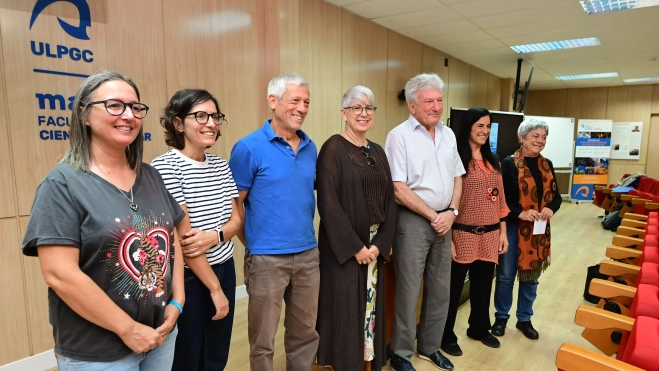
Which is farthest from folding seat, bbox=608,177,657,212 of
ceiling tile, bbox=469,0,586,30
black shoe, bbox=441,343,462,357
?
black shoe, bbox=441,343,462,357

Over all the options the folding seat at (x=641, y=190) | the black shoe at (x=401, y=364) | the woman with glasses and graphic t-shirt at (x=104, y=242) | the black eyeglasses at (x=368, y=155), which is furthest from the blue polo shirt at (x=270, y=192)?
the folding seat at (x=641, y=190)

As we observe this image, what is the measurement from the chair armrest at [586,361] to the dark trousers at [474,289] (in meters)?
1.44

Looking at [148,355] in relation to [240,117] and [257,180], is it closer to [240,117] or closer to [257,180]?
[257,180]

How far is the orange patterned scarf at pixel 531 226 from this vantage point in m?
2.75

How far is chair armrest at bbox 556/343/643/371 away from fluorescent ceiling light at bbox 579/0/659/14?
4.40m

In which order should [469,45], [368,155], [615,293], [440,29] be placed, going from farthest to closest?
[469,45]
[440,29]
[368,155]
[615,293]

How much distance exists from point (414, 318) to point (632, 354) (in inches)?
52.2

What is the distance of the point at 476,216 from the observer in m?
2.54

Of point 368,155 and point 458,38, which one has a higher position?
point 458,38

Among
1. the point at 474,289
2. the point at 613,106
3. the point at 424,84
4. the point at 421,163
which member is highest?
the point at 613,106

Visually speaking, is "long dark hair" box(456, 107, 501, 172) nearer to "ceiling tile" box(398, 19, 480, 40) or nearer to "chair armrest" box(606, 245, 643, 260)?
"chair armrest" box(606, 245, 643, 260)

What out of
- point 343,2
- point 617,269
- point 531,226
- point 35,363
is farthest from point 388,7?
point 35,363

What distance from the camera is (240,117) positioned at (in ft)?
11.7

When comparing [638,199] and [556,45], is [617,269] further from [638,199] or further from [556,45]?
[556,45]
